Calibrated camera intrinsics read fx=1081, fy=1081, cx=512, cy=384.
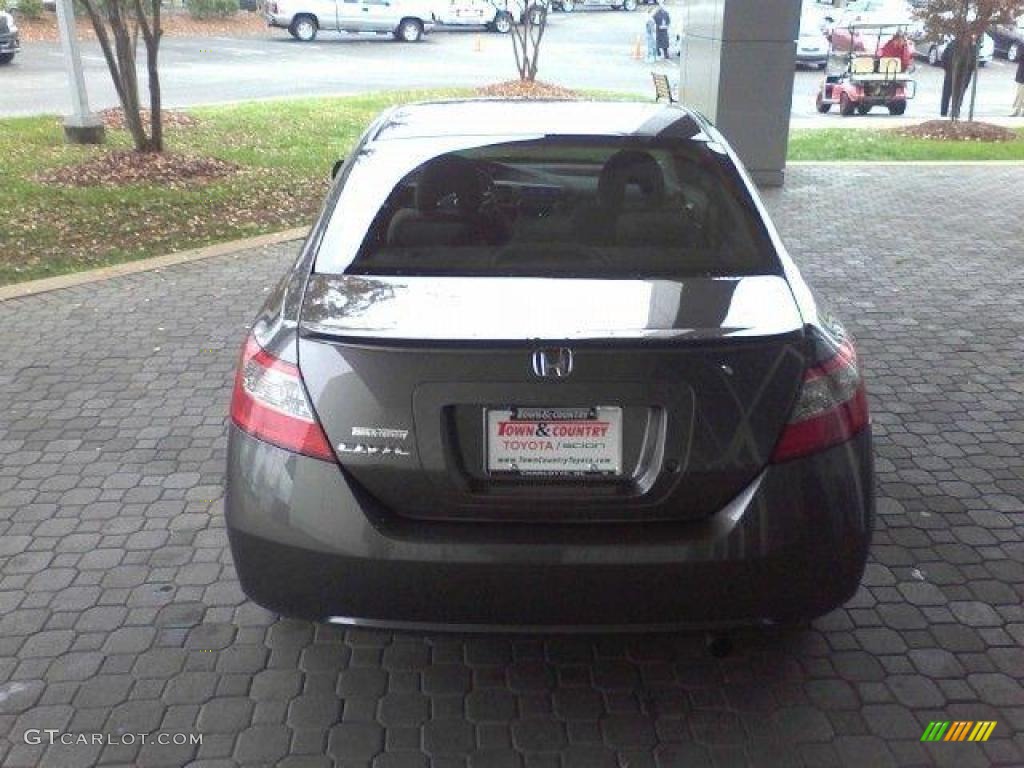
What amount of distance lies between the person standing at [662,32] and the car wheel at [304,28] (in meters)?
10.6

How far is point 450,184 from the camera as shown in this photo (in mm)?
3717

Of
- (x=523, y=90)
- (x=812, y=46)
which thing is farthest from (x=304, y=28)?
(x=523, y=90)

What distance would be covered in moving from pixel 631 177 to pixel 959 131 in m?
13.2

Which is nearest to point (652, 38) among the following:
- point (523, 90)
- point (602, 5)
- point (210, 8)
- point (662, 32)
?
point (662, 32)

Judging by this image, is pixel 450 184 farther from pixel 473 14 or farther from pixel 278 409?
pixel 473 14

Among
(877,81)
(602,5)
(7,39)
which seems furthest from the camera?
(602,5)

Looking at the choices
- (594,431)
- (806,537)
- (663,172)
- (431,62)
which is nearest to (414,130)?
(663,172)

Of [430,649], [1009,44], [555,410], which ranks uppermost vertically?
[555,410]

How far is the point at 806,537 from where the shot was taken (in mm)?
2732

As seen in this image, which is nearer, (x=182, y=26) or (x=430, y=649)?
(x=430, y=649)

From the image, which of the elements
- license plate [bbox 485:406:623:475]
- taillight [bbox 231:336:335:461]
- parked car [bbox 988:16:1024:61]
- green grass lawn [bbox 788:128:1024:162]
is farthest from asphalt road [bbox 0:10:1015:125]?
license plate [bbox 485:406:623:475]

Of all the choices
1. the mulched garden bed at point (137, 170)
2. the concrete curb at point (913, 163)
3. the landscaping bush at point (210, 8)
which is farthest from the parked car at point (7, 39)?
the concrete curb at point (913, 163)

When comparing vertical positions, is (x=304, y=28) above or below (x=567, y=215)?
below

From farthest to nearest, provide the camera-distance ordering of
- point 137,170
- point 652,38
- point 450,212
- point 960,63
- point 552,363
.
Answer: point 652,38 < point 960,63 < point 137,170 < point 450,212 < point 552,363
